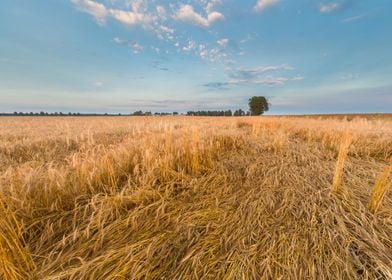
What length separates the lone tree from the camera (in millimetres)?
68312

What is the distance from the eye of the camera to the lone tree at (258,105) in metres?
68.3

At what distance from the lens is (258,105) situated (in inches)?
2689

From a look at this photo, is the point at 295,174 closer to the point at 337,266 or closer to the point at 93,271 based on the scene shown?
the point at 337,266

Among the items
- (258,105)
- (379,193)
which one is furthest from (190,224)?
(258,105)

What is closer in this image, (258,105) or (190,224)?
(190,224)

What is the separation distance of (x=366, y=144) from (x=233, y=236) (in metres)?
5.32

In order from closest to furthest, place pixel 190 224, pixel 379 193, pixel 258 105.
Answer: pixel 190 224
pixel 379 193
pixel 258 105

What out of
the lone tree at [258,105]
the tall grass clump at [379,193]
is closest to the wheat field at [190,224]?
the tall grass clump at [379,193]

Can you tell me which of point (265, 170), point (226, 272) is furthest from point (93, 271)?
point (265, 170)

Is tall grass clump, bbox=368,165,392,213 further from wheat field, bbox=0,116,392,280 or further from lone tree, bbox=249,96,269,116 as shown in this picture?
lone tree, bbox=249,96,269,116

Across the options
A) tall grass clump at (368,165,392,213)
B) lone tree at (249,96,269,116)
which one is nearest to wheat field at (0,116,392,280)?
tall grass clump at (368,165,392,213)

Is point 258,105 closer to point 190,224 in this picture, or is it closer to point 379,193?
point 379,193

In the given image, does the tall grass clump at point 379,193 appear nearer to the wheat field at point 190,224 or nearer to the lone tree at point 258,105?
the wheat field at point 190,224

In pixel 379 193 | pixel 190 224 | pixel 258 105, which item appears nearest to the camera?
pixel 190 224
